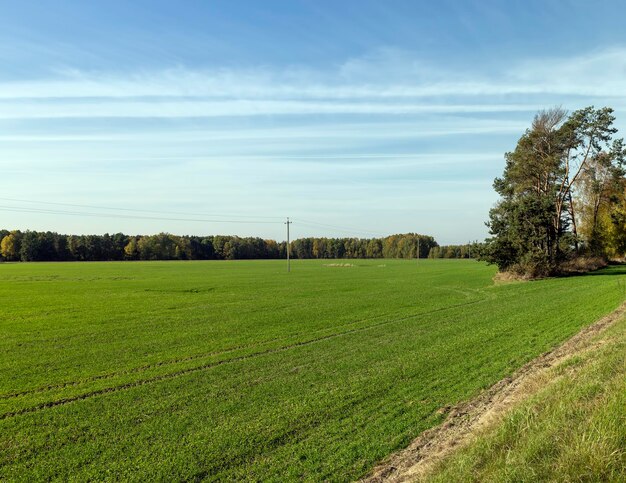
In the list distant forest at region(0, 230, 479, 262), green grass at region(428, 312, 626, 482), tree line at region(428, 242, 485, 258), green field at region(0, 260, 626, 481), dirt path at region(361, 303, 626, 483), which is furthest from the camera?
tree line at region(428, 242, 485, 258)

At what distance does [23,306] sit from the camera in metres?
29.0

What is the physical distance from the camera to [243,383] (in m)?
11.4

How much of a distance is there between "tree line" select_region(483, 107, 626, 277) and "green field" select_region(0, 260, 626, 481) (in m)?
19.9

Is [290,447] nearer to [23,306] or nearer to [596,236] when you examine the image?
[23,306]

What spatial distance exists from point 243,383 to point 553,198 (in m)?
42.0

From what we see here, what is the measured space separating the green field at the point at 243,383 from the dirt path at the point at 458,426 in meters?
0.26

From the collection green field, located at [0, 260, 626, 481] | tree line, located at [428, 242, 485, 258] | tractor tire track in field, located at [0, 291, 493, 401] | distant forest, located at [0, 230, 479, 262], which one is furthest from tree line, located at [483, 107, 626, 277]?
tree line, located at [428, 242, 485, 258]

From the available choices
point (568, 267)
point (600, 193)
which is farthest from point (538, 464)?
point (600, 193)

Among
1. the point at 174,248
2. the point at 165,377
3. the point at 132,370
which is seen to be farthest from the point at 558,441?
the point at 174,248

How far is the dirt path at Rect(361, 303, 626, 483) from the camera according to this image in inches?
261

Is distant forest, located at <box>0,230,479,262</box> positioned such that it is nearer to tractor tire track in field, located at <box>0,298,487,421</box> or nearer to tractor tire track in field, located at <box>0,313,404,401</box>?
tractor tire track in field, located at <box>0,298,487,421</box>

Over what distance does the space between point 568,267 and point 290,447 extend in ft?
159

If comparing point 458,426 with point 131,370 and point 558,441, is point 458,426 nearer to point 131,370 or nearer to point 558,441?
point 558,441

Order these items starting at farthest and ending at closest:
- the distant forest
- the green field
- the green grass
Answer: the distant forest
the green field
the green grass
